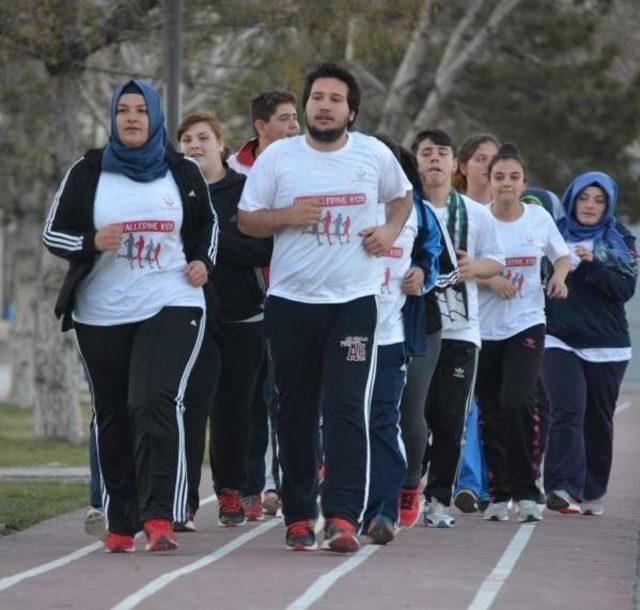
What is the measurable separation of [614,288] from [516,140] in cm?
2336

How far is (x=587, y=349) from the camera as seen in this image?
43.8ft

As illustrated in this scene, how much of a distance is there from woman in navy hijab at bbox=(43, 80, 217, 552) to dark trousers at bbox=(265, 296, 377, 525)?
1.36ft

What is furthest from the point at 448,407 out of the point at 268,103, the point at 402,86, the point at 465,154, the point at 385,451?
the point at 402,86

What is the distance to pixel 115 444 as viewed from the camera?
10461 millimetres

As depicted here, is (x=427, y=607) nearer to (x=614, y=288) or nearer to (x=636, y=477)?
(x=614, y=288)

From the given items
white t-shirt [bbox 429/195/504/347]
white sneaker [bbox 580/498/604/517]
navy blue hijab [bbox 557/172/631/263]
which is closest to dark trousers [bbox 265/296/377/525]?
→ white t-shirt [bbox 429/195/504/347]

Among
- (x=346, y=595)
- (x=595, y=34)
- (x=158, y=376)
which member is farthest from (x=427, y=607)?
(x=595, y=34)

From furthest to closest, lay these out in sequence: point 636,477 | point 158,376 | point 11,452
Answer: point 11,452
point 636,477
point 158,376

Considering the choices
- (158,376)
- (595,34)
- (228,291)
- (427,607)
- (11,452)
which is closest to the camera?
(427,607)

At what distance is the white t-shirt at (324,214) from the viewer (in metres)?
10.3

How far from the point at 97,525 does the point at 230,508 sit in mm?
1303

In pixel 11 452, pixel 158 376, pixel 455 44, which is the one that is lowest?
pixel 11 452

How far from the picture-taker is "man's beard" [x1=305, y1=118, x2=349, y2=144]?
33.8 ft

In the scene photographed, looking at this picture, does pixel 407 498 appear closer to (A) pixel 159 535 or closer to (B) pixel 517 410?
(B) pixel 517 410
